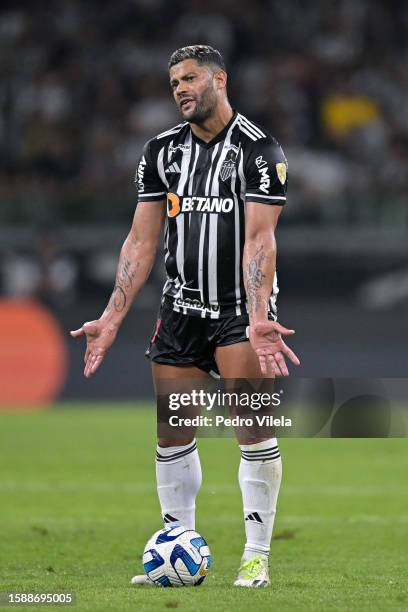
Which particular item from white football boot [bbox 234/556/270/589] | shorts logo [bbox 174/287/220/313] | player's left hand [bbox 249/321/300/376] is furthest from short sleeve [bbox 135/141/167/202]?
white football boot [bbox 234/556/270/589]

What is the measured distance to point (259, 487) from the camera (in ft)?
19.2

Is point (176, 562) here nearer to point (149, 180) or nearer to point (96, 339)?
point (96, 339)

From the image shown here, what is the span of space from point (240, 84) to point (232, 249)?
13.8 metres

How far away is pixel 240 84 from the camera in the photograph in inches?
763

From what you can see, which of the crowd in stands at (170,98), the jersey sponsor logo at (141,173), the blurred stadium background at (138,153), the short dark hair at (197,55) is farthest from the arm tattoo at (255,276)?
the crowd in stands at (170,98)

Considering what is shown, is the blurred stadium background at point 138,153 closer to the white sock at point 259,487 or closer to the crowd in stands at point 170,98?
the crowd in stands at point 170,98

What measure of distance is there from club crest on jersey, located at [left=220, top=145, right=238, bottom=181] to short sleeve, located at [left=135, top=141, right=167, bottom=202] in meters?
0.35

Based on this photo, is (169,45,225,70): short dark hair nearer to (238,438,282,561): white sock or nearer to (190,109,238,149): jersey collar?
(190,109,238,149): jersey collar

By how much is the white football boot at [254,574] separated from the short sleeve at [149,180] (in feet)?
5.49

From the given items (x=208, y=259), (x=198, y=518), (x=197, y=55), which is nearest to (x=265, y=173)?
(x=208, y=259)

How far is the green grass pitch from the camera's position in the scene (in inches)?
218

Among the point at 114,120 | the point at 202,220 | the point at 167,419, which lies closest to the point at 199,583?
the point at 167,419

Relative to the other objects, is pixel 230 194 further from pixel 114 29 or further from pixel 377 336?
pixel 114 29

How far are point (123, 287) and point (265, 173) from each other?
900 millimetres
